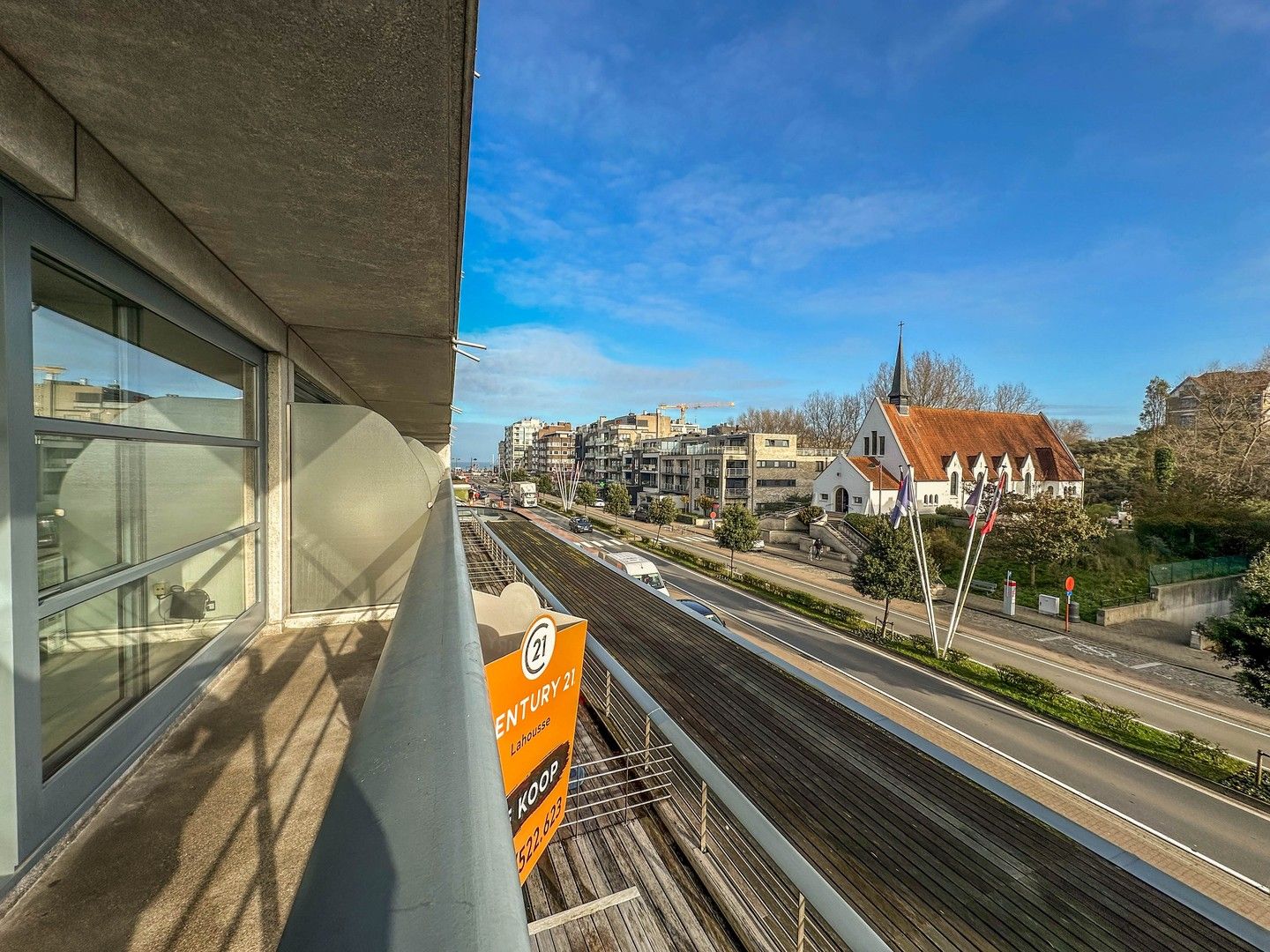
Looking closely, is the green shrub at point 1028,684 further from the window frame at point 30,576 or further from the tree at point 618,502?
the tree at point 618,502

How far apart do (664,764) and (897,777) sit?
111 inches

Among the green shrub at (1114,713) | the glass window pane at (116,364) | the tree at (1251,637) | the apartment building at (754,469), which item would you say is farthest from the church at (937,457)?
the glass window pane at (116,364)

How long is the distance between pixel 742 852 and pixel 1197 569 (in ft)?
96.9

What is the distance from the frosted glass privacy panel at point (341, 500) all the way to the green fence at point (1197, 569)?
2841 centimetres

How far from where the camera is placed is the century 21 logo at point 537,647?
7.84 ft

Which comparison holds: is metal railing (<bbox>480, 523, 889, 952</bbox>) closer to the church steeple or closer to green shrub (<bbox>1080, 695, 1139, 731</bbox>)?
green shrub (<bbox>1080, 695, 1139, 731</bbox>)

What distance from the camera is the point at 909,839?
4.68 meters

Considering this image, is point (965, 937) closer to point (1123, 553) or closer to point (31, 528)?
point (31, 528)

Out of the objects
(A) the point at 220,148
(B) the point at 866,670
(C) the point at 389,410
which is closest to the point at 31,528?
(A) the point at 220,148

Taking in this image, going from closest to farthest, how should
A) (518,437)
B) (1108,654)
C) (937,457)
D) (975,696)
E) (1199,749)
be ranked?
1. (1199,749)
2. (975,696)
3. (1108,654)
4. (937,457)
5. (518,437)

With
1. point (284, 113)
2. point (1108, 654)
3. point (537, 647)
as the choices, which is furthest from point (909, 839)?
point (1108, 654)

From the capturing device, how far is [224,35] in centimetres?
179

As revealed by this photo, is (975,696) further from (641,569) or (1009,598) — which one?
(641,569)

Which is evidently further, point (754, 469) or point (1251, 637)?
point (754, 469)
